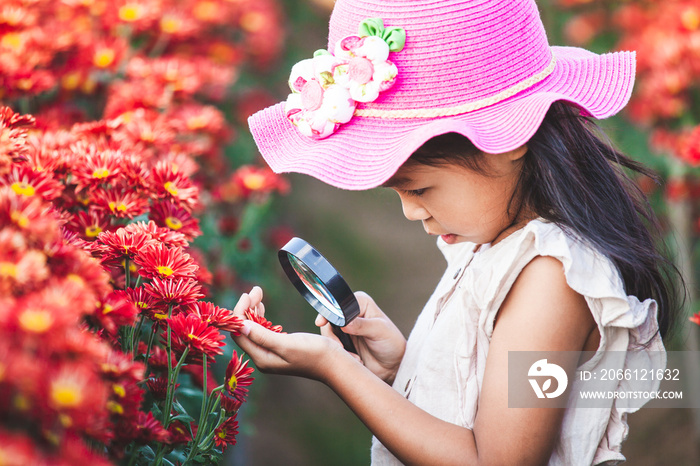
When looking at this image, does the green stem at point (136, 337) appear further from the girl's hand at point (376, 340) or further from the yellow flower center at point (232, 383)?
the girl's hand at point (376, 340)

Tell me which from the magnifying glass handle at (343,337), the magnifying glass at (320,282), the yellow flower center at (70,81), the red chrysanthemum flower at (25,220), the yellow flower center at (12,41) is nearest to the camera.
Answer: the red chrysanthemum flower at (25,220)

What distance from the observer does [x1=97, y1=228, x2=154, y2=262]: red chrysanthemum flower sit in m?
0.97

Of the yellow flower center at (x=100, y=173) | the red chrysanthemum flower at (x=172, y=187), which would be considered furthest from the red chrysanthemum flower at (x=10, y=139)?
the red chrysanthemum flower at (x=172, y=187)

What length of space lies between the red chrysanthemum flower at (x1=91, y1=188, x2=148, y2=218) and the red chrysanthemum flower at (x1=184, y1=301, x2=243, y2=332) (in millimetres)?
257

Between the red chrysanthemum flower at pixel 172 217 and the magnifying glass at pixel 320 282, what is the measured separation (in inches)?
7.3

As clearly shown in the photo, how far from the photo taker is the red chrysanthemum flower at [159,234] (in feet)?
3.32

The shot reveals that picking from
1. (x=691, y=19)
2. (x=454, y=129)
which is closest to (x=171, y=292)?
(x=454, y=129)

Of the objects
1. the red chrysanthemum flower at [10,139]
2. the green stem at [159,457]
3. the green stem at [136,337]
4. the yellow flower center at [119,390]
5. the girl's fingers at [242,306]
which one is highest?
the red chrysanthemum flower at [10,139]

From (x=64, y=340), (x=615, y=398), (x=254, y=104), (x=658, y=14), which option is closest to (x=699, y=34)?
(x=658, y=14)

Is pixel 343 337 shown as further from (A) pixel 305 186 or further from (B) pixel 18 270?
(A) pixel 305 186

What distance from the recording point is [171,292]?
930mm

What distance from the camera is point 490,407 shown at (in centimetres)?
109

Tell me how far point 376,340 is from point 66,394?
1.00 m

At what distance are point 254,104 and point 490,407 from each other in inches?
86.6
